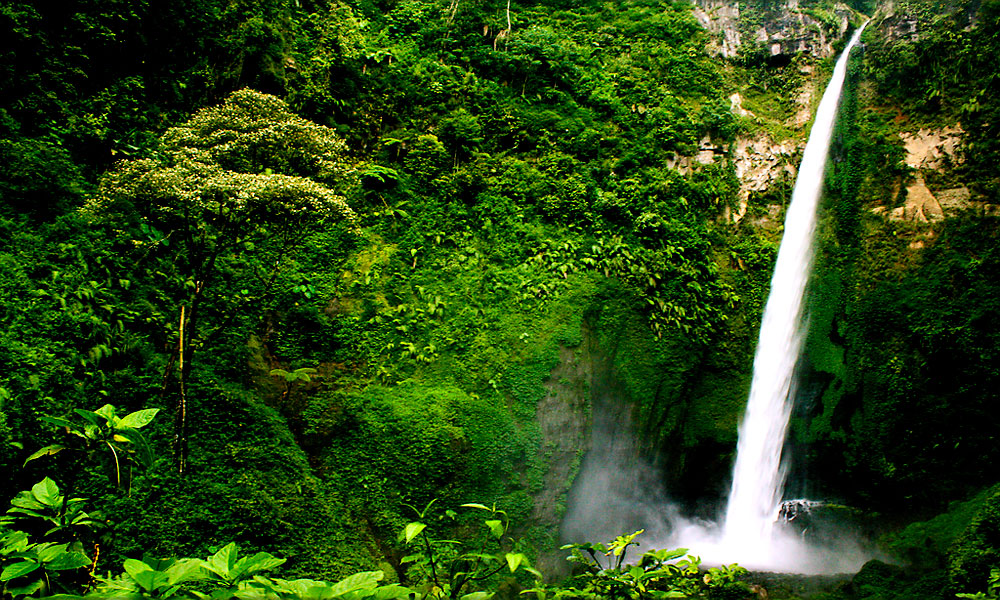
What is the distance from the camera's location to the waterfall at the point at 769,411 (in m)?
8.48

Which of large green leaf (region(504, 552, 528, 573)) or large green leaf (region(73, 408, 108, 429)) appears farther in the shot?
large green leaf (region(504, 552, 528, 573))

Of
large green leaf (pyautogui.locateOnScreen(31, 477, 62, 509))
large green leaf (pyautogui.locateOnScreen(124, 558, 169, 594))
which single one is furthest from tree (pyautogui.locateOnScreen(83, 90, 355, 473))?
large green leaf (pyautogui.locateOnScreen(124, 558, 169, 594))

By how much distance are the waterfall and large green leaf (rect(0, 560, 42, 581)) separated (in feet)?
30.2

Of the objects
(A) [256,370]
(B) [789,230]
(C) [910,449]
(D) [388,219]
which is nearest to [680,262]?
(B) [789,230]

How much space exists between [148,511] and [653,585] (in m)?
4.40

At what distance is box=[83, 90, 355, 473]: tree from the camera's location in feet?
15.4

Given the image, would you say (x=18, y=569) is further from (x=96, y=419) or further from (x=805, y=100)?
(x=805, y=100)

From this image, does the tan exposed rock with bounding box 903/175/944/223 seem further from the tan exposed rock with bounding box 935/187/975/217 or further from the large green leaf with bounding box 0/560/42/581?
the large green leaf with bounding box 0/560/42/581

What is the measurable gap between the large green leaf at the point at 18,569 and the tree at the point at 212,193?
12.4ft

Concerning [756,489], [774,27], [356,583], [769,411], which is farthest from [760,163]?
[356,583]

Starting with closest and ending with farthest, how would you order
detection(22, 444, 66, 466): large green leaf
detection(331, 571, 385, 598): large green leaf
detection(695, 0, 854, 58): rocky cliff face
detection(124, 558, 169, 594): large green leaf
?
detection(124, 558, 169, 594): large green leaf
detection(331, 571, 385, 598): large green leaf
detection(22, 444, 66, 466): large green leaf
detection(695, 0, 854, 58): rocky cliff face

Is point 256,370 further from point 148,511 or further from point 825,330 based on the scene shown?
point 825,330

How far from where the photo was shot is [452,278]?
7.91 m

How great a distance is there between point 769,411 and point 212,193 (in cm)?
906
